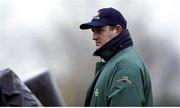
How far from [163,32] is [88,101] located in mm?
3818

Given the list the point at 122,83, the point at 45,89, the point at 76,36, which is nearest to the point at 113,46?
the point at 122,83

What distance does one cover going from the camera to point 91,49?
6.40 m

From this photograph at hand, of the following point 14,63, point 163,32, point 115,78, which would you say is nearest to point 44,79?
point 115,78

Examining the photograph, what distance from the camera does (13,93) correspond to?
2301mm

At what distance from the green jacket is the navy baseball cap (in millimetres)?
189

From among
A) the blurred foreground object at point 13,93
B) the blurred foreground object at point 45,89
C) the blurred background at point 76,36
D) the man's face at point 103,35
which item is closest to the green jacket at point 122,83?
the man's face at point 103,35

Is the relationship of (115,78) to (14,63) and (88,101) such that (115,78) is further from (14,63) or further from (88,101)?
(14,63)

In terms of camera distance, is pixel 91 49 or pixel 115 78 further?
pixel 91 49

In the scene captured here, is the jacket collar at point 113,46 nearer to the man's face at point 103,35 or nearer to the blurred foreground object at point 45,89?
the man's face at point 103,35

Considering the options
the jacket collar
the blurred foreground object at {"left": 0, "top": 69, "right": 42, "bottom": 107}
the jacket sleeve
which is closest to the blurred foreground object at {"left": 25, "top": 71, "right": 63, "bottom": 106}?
the blurred foreground object at {"left": 0, "top": 69, "right": 42, "bottom": 107}

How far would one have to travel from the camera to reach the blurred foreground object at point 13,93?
228 cm

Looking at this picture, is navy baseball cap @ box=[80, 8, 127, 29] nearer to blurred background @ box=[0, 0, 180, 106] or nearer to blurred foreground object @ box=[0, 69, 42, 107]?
blurred foreground object @ box=[0, 69, 42, 107]

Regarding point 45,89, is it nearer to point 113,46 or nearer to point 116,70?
point 116,70

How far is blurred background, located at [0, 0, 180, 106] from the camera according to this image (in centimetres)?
618
